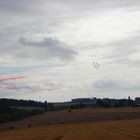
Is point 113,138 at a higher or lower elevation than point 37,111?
lower

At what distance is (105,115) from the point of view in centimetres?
10725

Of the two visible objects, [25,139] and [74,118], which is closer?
[25,139]

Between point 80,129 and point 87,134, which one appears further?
point 80,129

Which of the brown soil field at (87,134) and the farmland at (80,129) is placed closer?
the brown soil field at (87,134)

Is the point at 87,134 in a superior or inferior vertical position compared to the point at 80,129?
inferior

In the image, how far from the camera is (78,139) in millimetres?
44500

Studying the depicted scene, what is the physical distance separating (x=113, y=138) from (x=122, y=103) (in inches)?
4771

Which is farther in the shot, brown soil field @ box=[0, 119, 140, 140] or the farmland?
the farmland

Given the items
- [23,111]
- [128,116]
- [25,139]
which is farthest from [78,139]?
[23,111]

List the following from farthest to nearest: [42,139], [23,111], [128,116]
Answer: [23,111] → [128,116] → [42,139]

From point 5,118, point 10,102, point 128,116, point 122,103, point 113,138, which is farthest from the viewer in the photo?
point 10,102

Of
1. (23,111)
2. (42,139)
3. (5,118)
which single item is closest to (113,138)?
(42,139)

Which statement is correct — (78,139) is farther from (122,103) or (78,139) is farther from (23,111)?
(122,103)

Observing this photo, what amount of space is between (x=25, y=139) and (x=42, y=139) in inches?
127
